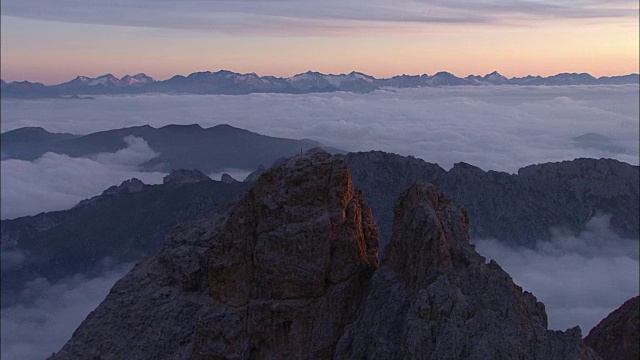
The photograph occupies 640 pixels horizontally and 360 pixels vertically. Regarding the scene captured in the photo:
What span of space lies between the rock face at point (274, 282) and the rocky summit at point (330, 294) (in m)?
0.06

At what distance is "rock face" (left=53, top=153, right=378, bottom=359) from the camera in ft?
116

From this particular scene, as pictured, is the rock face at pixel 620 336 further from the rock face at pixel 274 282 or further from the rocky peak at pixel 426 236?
the rock face at pixel 274 282

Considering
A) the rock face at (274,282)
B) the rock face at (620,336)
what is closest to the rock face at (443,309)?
the rock face at (274,282)

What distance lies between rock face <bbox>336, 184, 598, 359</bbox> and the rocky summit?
59 millimetres

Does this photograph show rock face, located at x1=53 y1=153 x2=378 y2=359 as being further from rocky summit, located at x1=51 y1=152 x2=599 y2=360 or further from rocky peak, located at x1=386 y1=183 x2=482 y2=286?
rocky peak, located at x1=386 y1=183 x2=482 y2=286

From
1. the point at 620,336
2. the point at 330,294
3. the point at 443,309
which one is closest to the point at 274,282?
the point at 330,294

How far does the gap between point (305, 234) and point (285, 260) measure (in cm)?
181

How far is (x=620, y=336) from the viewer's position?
192 feet

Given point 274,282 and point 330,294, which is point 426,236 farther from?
point 274,282

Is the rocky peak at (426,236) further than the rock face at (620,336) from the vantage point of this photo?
No

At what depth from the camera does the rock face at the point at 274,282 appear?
116 ft

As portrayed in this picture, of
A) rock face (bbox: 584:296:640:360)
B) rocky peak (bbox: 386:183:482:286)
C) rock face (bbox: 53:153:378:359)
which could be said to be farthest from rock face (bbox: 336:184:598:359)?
rock face (bbox: 584:296:640:360)

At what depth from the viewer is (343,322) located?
1393 inches

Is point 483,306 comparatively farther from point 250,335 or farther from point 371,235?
point 250,335
